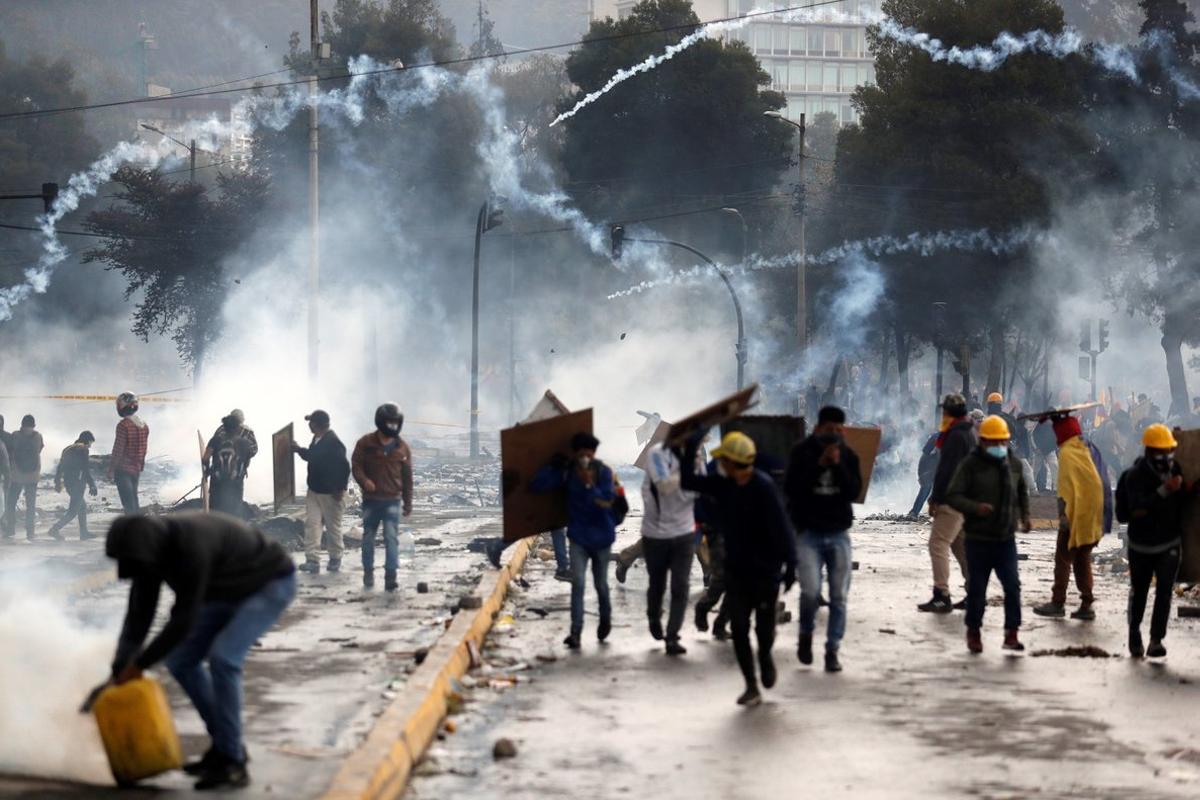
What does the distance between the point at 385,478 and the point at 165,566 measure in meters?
9.47

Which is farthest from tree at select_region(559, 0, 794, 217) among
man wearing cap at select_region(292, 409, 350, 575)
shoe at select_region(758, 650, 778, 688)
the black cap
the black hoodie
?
the black hoodie

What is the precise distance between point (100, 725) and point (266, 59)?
498ft

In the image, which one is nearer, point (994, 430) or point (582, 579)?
→ point (994, 430)

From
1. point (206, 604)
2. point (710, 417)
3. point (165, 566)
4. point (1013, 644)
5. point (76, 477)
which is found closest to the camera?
point (165, 566)

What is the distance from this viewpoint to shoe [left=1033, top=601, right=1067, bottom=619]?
14.1 metres

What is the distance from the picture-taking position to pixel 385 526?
16281 millimetres

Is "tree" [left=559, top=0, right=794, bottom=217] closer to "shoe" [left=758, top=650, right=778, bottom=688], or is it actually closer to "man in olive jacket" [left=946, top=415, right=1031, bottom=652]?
"man in olive jacket" [left=946, top=415, right=1031, bottom=652]

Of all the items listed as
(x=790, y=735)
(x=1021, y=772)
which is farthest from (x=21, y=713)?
(x=1021, y=772)

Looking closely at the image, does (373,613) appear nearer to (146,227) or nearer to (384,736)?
(384,736)

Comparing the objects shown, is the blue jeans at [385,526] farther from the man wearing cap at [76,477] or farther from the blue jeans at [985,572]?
the man wearing cap at [76,477]

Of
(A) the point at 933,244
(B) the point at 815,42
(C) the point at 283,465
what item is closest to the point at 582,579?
(C) the point at 283,465

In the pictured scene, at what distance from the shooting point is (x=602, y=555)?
482 inches

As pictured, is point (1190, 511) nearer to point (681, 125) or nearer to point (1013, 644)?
point (1013, 644)

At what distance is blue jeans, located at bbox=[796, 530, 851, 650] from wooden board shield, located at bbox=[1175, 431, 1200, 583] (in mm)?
2245
